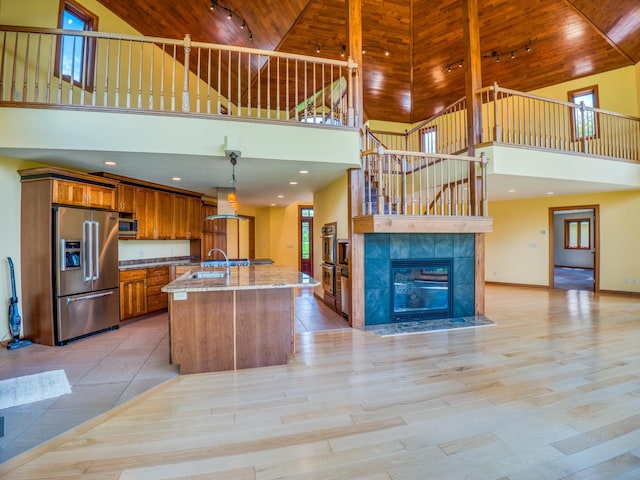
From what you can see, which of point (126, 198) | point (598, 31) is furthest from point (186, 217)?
point (598, 31)

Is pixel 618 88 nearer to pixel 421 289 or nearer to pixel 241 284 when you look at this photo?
pixel 421 289

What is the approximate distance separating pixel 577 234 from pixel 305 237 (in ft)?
34.7

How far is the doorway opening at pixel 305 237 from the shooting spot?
10.0 metres

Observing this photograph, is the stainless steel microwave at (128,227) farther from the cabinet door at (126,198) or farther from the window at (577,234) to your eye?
the window at (577,234)

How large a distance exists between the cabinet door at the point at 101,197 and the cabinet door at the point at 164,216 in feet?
3.20

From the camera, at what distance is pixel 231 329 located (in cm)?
317

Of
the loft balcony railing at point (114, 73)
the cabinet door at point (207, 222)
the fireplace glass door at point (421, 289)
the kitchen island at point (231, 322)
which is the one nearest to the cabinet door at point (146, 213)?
the cabinet door at point (207, 222)

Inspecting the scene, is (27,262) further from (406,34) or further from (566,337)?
(406,34)

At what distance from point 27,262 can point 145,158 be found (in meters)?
2.01

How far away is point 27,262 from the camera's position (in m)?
3.92

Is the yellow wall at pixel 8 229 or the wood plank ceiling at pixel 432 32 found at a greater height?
the wood plank ceiling at pixel 432 32

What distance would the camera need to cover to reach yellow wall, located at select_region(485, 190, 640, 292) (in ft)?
23.0

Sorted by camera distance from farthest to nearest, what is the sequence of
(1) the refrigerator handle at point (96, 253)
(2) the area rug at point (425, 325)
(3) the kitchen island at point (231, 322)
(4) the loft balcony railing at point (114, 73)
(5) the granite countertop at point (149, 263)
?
1. (5) the granite countertop at point (149, 263)
2. (2) the area rug at point (425, 325)
3. (1) the refrigerator handle at point (96, 253)
4. (4) the loft balcony railing at point (114, 73)
5. (3) the kitchen island at point (231, 322)

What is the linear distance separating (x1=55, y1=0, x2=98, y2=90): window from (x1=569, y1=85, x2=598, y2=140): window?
9376 mm
